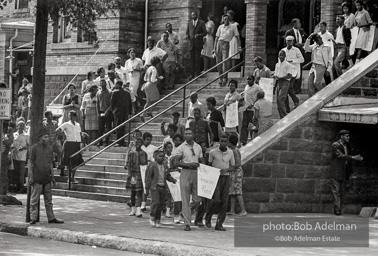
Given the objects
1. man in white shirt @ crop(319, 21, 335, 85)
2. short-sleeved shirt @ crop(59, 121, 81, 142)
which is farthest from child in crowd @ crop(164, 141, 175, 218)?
man in white shirt @ crop(319, 21, 335, 85)

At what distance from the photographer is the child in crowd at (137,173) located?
1894 centimetres

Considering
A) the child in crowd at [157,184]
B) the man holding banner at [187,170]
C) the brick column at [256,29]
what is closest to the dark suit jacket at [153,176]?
the child in crowd at [157,184]

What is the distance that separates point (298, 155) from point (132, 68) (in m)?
6.77

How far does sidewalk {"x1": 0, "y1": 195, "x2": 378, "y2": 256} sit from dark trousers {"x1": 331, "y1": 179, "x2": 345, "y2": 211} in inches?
14.8

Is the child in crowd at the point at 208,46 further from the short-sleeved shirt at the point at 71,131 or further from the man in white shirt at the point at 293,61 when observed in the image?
the short-sleeved shirt at the point at 71,131

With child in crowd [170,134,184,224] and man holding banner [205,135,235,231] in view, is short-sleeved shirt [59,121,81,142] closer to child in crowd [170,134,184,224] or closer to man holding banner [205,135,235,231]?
child in crowd [170,134,184,224]

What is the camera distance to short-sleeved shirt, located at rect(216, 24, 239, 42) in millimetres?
25391

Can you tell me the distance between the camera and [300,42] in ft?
77.3

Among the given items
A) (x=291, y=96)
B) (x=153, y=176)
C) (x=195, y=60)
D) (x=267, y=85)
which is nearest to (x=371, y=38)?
(x=291, y=96)

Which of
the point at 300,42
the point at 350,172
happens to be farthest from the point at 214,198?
the point at 300,42

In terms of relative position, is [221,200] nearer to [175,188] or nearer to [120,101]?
[175,188]

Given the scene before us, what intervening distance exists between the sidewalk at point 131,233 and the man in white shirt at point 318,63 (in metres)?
3.46

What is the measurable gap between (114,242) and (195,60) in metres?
12.0

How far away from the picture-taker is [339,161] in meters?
20.2
